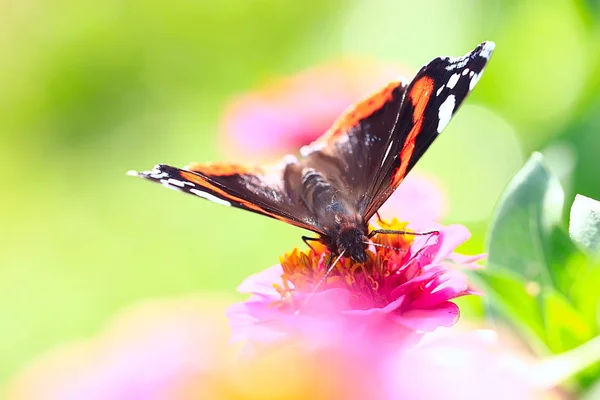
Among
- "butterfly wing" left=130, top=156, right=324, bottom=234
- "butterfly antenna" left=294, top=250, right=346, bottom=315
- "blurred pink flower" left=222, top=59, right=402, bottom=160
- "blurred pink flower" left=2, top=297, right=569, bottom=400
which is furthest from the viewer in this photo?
"blurred pink flower" left=222, top=59, right=402, bottom=160

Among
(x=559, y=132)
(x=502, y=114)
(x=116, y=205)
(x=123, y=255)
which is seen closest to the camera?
(x=559, y=132)

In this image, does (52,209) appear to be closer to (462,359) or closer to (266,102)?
(266,102)

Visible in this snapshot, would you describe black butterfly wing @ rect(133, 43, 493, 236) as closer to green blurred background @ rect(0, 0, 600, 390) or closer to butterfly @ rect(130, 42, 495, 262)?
butterfly @ rect(130, 42, 495, 262)

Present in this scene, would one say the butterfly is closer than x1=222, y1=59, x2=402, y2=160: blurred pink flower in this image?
Yes

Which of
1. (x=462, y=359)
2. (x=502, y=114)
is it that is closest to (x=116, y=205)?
(x=502, y=114)

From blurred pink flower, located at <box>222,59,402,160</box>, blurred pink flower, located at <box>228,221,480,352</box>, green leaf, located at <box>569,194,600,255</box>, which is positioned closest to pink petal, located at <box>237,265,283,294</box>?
blurred pink flower, located at <box>228,221,480,352</box>

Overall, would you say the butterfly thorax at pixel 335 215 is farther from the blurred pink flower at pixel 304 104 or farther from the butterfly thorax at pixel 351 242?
the blurred pink flower at pixel 304 104

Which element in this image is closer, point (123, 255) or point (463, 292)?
point (463, 292)
